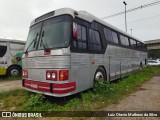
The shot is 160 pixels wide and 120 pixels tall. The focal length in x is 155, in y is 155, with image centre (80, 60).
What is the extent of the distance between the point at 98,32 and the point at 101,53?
90 centimetres

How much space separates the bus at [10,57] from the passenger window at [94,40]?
7.46 meters

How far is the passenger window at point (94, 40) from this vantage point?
5.90 m

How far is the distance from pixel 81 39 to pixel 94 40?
3.31ft

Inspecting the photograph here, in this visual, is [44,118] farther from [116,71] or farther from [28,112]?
[116,71]

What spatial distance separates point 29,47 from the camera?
573cm

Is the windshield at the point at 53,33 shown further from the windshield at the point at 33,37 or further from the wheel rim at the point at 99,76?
the wheel rim at the point at 99,76

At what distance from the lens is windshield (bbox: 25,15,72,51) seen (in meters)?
4.71

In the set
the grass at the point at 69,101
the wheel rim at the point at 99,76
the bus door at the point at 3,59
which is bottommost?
the grass at the point at 69,101

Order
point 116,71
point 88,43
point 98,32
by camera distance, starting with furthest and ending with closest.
A: point 116,71 → point 98,32 → point 88,43

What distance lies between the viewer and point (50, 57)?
4688mm

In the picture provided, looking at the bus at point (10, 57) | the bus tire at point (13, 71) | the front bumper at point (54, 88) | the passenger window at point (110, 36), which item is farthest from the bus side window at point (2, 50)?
the passenger window at point (110, 36)

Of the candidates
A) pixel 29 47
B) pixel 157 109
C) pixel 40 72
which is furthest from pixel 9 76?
pixel 157 109

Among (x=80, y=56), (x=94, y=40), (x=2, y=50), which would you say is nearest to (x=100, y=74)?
(x=94, y=40)

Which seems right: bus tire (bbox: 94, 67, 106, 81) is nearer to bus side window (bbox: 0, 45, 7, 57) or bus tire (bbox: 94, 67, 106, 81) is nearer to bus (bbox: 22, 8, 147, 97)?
bus (bbox: 22, 8, 147, 97)
